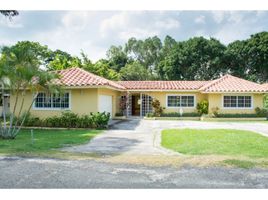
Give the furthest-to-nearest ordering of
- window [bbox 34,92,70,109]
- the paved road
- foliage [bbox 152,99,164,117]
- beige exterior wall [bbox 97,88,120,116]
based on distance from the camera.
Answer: foliage [bbox 152,99,164,117]
beige exterior wall [bbox 97,88,120,116]
window [bbox 34,92,70,109]
the paved road

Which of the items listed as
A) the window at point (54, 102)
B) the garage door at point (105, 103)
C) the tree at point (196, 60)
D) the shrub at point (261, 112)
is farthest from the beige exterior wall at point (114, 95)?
the tree at point (196, 60)

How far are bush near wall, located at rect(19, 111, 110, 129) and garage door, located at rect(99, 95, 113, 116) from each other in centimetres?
A: 231

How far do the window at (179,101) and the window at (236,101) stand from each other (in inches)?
132

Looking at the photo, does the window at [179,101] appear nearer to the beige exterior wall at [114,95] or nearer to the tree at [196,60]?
the beige exterior wall at [114,95]

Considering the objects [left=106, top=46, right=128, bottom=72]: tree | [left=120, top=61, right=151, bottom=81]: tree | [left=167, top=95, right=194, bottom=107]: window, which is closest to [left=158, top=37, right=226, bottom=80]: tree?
[left=120, top=61, right=151, bottom=81]: tree

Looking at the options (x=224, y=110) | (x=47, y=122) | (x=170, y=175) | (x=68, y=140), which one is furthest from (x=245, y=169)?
(x=224, y=110)

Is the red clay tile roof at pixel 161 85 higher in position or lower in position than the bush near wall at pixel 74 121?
higher

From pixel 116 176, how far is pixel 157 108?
2246 centimetres

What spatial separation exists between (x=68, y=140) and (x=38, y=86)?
313 cm

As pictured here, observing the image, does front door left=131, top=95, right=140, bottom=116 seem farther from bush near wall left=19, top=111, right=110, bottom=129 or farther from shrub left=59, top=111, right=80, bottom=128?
shrub left=59, top=111, right=80, bottom=128

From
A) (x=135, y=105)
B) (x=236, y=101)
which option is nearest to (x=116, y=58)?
(x=135, y=105)

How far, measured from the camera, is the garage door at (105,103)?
887 inches

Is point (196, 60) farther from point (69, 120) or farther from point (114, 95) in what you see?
point (69, 120)

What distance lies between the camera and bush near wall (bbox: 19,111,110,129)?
759 inches
